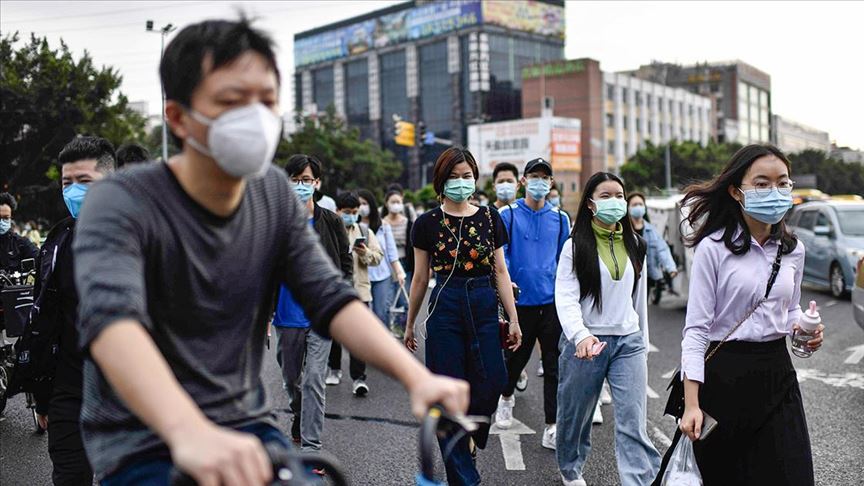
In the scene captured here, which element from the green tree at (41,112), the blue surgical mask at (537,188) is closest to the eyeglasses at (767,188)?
the blue surgical mask at (537,188)

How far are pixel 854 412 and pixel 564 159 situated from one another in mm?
76369

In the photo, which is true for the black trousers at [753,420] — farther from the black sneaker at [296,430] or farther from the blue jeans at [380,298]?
the blue jeans at [380,298]

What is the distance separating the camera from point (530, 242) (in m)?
7.20

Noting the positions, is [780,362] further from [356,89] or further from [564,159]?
[356,89]

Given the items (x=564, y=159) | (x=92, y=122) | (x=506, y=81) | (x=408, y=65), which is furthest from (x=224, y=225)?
(x=408, y=65)

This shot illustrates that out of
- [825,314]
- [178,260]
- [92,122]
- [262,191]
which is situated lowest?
[825,314]

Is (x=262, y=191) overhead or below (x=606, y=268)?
overhead

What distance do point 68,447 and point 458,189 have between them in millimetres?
2814

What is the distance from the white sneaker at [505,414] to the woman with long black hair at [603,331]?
162 centimetres

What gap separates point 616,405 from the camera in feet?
16.7

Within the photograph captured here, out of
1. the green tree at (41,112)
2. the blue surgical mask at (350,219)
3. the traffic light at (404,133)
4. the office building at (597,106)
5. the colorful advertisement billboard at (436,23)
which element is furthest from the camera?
the colorful advertisement billboard at (436,23)

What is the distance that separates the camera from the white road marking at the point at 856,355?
10.3 meters

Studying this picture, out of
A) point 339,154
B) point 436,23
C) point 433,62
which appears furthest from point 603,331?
point 433,62

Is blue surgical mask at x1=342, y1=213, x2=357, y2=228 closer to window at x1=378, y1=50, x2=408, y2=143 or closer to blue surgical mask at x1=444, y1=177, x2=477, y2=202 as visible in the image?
blue surgical mask at x1=444, y1=177, x2=477, y2=202
